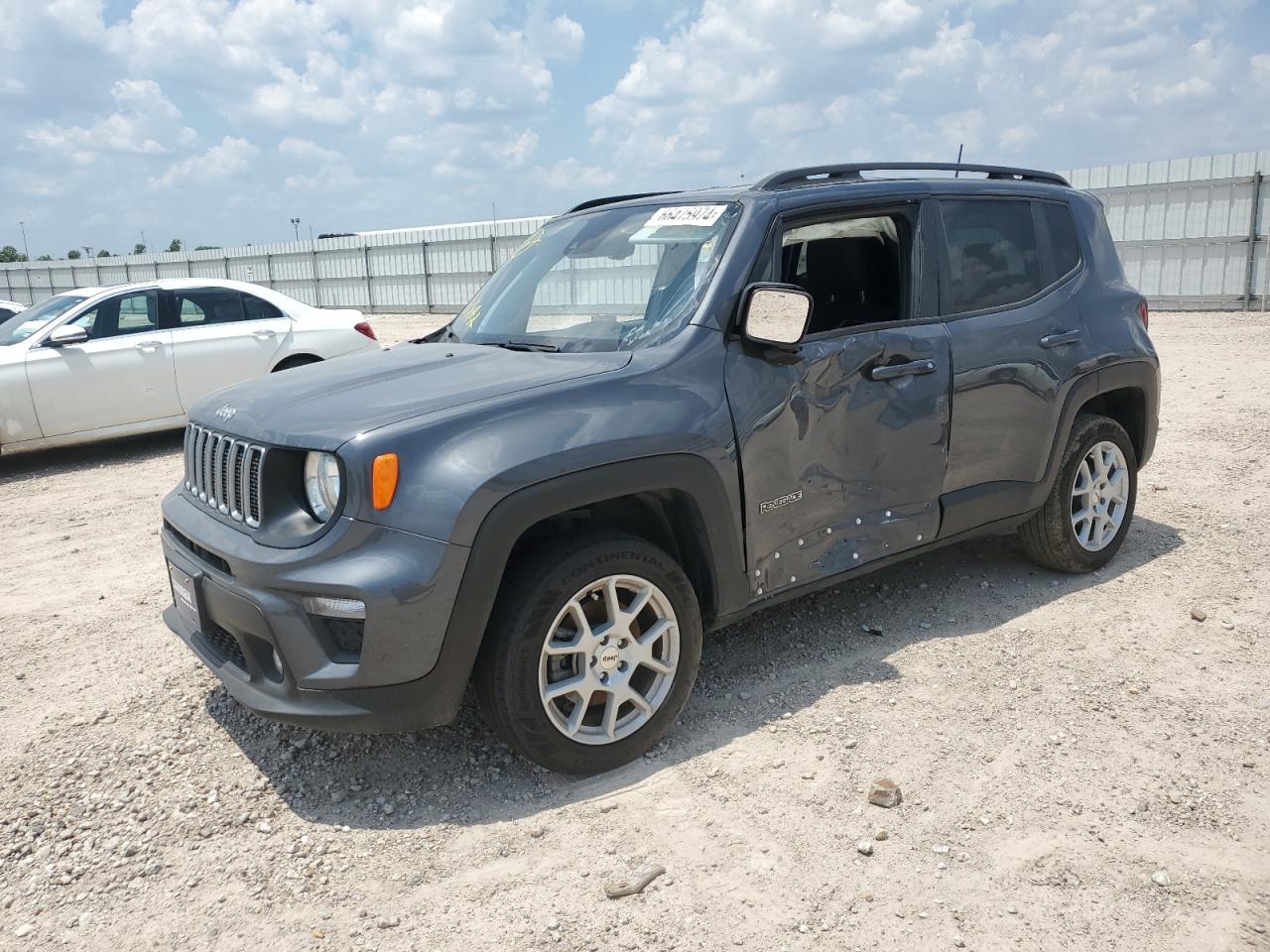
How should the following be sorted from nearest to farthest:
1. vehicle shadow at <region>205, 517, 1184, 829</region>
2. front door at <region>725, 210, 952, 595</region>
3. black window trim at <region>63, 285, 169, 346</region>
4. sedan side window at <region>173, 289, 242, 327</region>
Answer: vehicle shadow at <region>205, 517, 1184, 829</region> < front door at <region>725, 210, 952, 595</region> < black window trim at <region>63, 285, 169, 346</region> < sedan side window at <region>173, 289, 242, 327</region>

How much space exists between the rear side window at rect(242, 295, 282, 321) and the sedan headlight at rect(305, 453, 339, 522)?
7.26 metres

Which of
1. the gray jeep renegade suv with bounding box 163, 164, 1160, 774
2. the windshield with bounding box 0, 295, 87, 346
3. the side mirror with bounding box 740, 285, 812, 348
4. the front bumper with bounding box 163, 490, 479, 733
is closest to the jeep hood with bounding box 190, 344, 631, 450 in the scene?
the gray jeep renegade suv with bounding box 163, 164, 1160, 774

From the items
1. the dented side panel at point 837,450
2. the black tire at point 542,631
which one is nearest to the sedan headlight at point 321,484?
the black tire at point 542,631

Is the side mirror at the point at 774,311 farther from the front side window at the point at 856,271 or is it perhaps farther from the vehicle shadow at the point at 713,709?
the vehicle shadow at the point at 713,709

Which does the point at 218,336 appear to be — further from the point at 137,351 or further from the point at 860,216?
the point at 860,216

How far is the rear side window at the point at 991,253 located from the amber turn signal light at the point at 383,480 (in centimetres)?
255

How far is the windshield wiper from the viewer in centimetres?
372

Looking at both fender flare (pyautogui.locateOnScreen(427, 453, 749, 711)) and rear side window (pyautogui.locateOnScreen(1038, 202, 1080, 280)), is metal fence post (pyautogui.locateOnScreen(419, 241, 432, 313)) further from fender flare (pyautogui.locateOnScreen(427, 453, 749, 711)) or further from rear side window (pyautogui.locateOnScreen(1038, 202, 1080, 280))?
fender flare (pyautogui.locateOnScreen(427, 453, 749, 711))

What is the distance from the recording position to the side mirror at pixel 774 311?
11.2ft

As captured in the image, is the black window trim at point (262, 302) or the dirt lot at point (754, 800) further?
the black window trim at point (262, 302)

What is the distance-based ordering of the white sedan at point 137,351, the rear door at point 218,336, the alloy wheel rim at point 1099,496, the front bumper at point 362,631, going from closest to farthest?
the front bumper at point 362,631
the alloy wheel rim at point 1099,496
the white sedan at point 137,351
the rear door at point 218,336

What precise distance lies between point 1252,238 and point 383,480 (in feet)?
60.4

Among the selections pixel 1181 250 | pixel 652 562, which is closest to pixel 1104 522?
pixel 652 562

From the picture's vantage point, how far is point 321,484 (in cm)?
298
